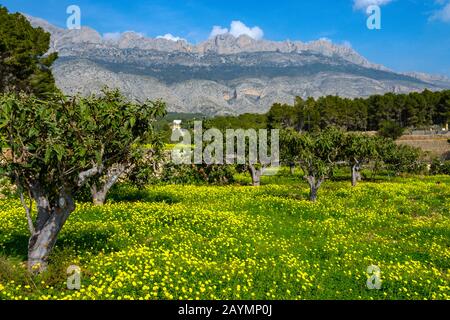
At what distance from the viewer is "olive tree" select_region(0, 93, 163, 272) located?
473 inches

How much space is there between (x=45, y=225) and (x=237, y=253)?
7280mm

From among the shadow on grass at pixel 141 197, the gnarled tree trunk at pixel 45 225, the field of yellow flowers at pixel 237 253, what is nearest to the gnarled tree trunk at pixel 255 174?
the shadow on grass at pixel 141 197

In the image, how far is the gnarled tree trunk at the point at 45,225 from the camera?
1293cm

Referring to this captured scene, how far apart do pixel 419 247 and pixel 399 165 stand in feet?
181

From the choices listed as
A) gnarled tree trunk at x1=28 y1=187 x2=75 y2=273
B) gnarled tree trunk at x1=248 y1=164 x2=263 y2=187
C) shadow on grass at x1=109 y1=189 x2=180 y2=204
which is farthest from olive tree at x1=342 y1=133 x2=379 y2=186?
gnarled tree trunk at x1=28 y1=187 x2=75 y2=273

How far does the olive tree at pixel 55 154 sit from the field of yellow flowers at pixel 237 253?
1529 millimetres

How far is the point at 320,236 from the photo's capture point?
20766mm

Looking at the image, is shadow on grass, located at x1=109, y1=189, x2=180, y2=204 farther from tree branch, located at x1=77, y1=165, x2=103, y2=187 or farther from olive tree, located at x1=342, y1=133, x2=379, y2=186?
olive tree, located at x1=342, y1=133, x2=379, y2=186

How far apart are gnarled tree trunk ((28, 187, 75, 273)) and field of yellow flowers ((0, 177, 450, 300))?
55cm

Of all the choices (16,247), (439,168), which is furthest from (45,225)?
(439,168)

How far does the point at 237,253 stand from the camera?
1641 cm

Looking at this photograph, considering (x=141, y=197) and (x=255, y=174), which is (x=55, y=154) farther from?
(x=255, y=174)

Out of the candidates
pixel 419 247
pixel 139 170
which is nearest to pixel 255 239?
pixel 419 247
